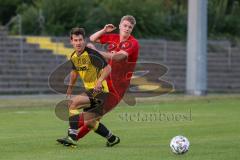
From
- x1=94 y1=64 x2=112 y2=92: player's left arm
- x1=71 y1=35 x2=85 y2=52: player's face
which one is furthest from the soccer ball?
x1=71 y1=35 x2=85 y2=52: player's face

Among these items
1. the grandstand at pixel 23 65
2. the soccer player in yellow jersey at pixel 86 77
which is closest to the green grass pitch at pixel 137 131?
the soccer player in yellow jersey at pixel 86 77

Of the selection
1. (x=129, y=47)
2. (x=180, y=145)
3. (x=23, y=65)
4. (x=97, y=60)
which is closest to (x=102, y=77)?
(x=97, y=60)

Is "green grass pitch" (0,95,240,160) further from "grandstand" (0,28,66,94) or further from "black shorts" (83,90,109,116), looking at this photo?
"grandstand" (0,28,66,94)

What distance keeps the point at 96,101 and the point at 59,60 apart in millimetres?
20576

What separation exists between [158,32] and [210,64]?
159 inches

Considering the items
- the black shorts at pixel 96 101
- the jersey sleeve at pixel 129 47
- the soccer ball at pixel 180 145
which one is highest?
the jersey sleeve at pixel 129 47

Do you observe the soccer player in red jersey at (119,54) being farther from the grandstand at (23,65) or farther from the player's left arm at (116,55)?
the grandstand at (23,65)

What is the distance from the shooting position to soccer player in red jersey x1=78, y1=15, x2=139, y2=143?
1234cm

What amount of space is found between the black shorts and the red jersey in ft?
0.88

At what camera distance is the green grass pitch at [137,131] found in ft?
38.1

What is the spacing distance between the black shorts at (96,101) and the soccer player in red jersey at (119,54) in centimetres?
12

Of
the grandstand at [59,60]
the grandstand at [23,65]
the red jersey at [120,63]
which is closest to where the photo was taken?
the red jersey at [120,63]

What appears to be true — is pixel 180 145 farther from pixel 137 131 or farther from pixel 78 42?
pixel 137 131

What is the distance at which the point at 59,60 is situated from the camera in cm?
3284
